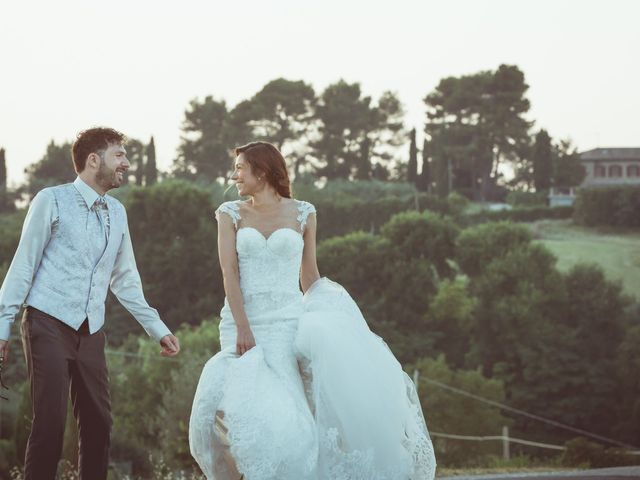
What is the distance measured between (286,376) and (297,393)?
3.9 inches

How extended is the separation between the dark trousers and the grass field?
76.0 metres

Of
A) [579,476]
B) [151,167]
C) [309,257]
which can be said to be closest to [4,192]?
[151,167]

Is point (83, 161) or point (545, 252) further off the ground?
point (83, 161)

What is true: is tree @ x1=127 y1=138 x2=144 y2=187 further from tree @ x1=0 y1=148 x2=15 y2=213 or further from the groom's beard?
the groom's beard

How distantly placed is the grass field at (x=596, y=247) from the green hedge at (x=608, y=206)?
1.22 m

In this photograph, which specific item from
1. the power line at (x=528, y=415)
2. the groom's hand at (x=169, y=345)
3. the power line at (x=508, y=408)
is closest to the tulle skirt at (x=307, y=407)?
the groom's hand at (x=169, y=345)

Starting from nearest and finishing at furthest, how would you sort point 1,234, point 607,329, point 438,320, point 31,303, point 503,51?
1. point 31,303
2. point 607,329
3. point 438,320
4. point 1,234
5. point 503,51

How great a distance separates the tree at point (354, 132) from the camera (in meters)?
98.1

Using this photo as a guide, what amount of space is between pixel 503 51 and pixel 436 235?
100 feet

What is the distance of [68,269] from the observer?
5508 millimetres

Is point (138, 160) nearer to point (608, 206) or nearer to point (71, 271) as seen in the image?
point (608, 206)

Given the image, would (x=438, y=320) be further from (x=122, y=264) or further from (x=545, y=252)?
(x=122, y=264)

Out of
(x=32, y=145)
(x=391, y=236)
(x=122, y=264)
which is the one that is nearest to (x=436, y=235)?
(x=391, y=236)

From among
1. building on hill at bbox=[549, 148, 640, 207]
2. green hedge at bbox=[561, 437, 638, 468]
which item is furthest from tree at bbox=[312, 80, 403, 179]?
green hedge at bbox=[561, 437, 638, 468]
